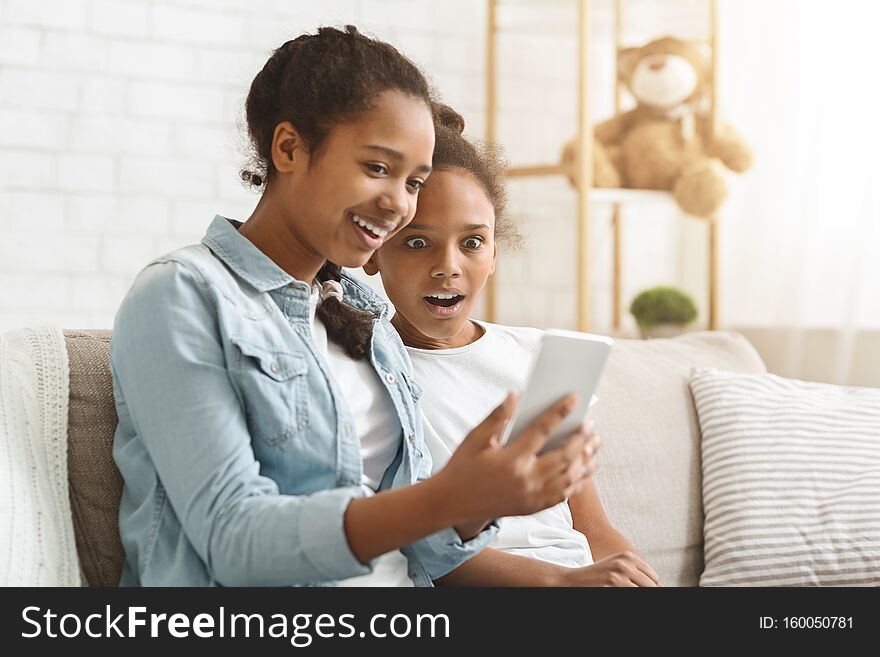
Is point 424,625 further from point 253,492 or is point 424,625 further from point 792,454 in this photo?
point 792,454

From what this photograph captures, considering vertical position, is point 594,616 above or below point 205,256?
below

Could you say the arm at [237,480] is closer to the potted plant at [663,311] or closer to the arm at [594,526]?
the arm at [594,526]

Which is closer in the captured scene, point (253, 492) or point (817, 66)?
point (253, 492)

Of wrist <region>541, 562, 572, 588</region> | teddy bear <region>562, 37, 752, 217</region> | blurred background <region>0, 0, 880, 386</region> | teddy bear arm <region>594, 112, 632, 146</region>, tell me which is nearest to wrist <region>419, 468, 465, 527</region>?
wrist <region>541, 562, 572, 588</region>

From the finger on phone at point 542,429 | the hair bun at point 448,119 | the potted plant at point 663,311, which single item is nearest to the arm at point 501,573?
the finger on phone at point 542,429

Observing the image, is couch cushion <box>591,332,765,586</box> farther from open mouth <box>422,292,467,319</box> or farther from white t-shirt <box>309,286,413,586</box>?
white t-shirt <box>309,286,413,586</box>

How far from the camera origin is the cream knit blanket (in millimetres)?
1093

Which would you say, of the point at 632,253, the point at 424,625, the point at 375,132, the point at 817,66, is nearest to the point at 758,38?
the point at 817,66

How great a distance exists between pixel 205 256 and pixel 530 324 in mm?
2239

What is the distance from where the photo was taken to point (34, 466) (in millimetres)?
1164

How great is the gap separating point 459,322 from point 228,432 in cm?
50

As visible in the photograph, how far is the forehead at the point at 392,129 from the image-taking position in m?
1.07

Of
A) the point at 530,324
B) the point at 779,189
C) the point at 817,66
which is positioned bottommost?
the point at 530,324

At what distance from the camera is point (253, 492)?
0.95 metres
